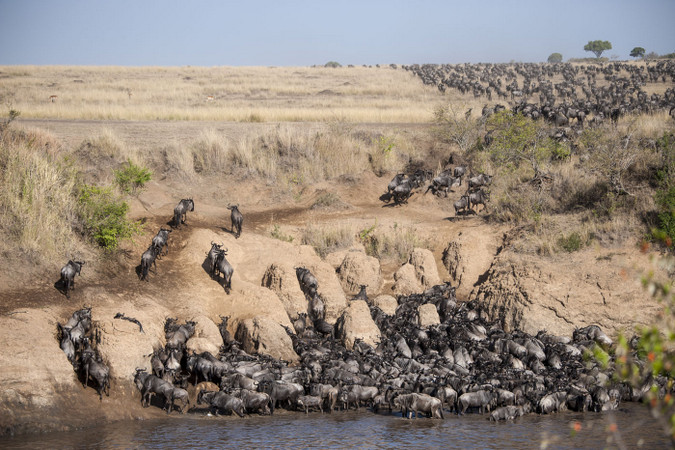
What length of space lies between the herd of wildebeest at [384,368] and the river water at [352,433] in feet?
1.06

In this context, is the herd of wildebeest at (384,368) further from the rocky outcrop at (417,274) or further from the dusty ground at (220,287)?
the rocky outcrop at (417,274)

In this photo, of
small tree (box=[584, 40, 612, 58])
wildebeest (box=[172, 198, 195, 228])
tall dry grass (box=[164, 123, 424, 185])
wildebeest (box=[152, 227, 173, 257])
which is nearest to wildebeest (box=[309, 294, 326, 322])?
wildebeest (box=[152, 227, 173, 257])

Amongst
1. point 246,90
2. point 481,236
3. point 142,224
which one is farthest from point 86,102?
point 481,236

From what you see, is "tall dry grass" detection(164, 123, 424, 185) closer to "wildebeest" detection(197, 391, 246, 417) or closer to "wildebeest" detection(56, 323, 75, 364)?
"wildebeest" detection(56, 323, 75, 364)

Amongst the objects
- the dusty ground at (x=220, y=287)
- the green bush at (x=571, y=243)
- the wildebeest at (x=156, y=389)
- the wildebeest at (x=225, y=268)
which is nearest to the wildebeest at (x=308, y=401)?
the wildebeest at (x=156, y=389)

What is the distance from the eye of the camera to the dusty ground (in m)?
12.9

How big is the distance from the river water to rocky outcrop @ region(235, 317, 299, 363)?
7.91 feet

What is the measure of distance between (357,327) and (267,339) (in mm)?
2489

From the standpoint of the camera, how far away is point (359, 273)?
20.1 meters

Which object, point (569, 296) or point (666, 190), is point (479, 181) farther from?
Result: point (569, 296)

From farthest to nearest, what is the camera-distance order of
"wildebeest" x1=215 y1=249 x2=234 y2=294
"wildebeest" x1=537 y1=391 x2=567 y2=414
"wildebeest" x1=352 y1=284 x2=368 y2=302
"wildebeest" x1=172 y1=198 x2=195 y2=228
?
1. "wildebeest" x1=172 y1=198 x2=195 y2=228
2. "wildebeest" x1=352 y1=284 x2=368 y2=302
3. "wildebeest" x1=215 y1=249 x2=234 y2=294
4. "wildebeest" x1=537 y1=391 x2=567 y2=414

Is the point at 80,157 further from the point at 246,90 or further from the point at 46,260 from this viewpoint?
the point at 246,90

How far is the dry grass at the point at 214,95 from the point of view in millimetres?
38062

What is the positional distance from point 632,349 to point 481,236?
19.4 ft
